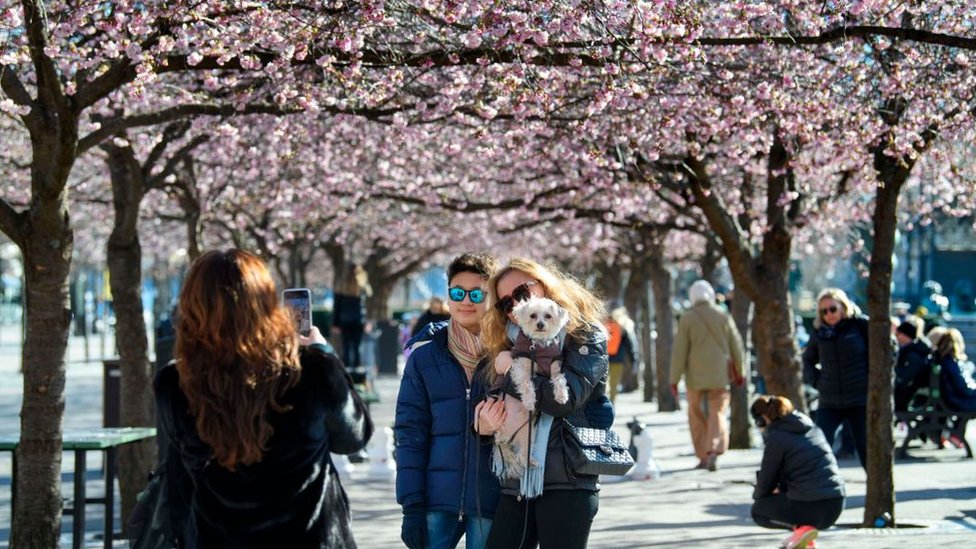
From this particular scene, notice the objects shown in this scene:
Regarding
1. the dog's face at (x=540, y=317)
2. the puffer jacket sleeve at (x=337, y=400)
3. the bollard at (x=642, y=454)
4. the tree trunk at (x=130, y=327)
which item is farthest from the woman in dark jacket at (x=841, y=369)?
the puffer jacket sleeve at (x=337, y=400)

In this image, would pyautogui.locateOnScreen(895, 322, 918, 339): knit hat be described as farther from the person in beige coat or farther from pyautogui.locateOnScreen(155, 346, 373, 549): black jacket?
pyautogui.locateOnScreen(155, 346, 373, 549): black jacket

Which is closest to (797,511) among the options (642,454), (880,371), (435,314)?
(880,371)

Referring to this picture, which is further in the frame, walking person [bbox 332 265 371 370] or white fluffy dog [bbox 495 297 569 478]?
walking person [bbox 332 265 371 370]

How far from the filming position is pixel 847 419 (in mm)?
14680

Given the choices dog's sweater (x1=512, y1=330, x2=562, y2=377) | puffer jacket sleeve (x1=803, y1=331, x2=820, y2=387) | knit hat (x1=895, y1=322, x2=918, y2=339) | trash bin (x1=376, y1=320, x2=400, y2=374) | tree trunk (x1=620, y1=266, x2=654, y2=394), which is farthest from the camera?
trash bin (x1=376, y1=320, x2=400, y2=374)

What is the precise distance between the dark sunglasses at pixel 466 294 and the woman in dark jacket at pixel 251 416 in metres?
1.66

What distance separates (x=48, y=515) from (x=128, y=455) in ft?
9.22

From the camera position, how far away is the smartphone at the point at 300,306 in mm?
5257

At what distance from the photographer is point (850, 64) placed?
35.1 ft

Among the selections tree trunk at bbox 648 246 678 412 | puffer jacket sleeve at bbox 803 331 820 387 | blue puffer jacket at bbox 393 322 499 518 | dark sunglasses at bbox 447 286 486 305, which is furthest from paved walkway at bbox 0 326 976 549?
tree trunk at bbox 648 246 678 412

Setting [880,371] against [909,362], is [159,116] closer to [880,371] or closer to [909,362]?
[880,371]

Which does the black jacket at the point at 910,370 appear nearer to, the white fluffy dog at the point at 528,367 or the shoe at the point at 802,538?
the shoe at the point at 802,538

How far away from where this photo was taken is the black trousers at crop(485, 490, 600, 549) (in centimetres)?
598

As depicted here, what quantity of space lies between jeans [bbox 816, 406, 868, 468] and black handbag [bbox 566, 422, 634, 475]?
8510mm
